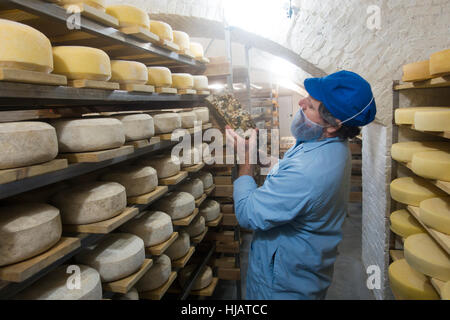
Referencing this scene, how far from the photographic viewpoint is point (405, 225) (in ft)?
7.89

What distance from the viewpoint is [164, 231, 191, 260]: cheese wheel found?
2.17 metres

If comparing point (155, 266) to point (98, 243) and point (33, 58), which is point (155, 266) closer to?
→ point (98, 243)

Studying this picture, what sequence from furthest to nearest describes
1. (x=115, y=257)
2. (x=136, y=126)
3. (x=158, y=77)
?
(x=158, y=77) < (x=136, y=126) < (x=115, y=257)

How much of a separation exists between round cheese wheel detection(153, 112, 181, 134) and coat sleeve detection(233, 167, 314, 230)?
747mm

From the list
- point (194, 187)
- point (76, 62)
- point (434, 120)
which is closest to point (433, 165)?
point (434, 120)

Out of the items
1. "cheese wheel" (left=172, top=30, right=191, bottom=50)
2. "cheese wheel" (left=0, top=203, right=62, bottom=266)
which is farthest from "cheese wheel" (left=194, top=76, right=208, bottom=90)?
"cheese wheel" (left=0, top=203, right=62, bottom=266)

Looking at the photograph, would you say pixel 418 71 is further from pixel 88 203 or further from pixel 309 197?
pixel 88 203

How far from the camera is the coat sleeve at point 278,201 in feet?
4.72

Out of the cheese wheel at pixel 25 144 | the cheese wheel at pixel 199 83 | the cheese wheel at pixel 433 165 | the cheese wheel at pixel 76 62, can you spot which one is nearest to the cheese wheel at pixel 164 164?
the cheese wheel at pixel 199 83

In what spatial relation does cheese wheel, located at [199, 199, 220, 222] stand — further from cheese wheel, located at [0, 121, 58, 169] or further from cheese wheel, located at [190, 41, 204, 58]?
cheese wheel, located at [0, 121, 58, 169]

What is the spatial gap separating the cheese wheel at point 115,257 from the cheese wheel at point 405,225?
2.11 meters

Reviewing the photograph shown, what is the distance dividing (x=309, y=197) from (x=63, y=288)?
1167 millimetres

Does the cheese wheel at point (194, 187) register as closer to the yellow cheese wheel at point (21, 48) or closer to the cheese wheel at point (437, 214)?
the yellow cheese wheel at point (21, 48)
